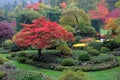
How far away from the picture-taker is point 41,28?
95.9 feet

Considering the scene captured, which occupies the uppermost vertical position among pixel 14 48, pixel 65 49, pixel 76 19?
pixel 76 19

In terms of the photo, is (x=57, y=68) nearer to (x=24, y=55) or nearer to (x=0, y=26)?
(x=24, y=55)

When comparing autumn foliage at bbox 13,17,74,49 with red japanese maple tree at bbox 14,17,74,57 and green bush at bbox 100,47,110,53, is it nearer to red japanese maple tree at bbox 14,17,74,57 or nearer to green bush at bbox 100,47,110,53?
red japanese maple tree at bbox 14,17,74,57

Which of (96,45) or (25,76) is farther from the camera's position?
(96,45)

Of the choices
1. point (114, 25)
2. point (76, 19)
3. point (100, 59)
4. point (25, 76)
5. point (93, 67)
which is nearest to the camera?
point (25, 76)

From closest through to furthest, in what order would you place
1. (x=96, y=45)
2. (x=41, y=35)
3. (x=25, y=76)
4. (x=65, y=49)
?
(x=25, y=76) < (x=41, y=35) < (x=65, y=49) < (x=96, y=45)

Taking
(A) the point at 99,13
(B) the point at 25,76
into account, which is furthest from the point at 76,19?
(B) the point at 25,76

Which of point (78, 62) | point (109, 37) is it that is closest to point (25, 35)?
point (78, 62)

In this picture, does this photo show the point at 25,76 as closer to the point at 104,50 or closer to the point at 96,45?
the point at 104,50

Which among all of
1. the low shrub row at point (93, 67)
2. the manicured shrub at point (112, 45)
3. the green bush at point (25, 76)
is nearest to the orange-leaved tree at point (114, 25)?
the manicured shrub at point (112, 45)

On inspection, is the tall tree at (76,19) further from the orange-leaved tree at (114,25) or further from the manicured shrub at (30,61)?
the manicured shrub at (30,61)

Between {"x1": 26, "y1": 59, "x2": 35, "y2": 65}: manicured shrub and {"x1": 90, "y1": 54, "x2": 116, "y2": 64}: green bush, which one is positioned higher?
{"x1": 90, "y1": 54, "x2": 116, "y2": 64}: green bush

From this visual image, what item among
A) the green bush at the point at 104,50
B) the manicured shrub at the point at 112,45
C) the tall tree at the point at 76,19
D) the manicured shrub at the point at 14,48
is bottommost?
the manicured shrub at the point at 14,48

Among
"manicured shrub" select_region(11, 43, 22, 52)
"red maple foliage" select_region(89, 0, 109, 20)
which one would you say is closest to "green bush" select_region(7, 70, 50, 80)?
"manicured shrub" select_region(11, 43, 22, 52)
